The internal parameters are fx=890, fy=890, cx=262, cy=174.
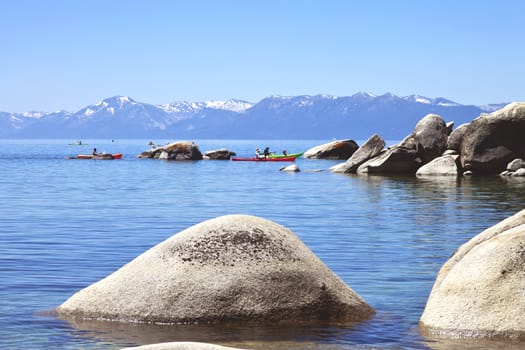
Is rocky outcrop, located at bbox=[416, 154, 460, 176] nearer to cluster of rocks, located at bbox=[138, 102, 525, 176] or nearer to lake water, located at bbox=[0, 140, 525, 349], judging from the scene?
cluster of rocks, located at bbox=[138, 102, 525, 176]

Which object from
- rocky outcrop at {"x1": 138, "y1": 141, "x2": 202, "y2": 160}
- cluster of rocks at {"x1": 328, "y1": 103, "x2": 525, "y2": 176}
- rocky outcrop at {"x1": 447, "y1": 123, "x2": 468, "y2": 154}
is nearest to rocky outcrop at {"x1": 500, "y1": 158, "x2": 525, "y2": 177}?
cluster of rocks at {"x1": 328, "y1": 103, "x2": 525, "y2": 176}

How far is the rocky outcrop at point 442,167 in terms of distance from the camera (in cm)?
6044

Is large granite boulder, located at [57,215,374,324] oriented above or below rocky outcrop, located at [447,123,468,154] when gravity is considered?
below

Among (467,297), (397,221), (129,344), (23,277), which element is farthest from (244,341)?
(397,221)

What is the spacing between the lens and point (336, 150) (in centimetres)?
10438

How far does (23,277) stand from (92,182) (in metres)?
45.2

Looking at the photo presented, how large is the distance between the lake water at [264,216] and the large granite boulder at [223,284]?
34 centimetres

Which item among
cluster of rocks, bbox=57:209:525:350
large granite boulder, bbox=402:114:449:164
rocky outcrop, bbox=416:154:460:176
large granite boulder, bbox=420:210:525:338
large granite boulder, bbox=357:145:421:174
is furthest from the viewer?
large granite boulder, bbox=357:145:421:174

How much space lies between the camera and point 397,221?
32.3m

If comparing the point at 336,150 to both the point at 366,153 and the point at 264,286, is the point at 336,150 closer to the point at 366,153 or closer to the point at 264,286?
the point at 366,153

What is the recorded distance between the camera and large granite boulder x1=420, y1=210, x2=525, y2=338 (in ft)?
38.9

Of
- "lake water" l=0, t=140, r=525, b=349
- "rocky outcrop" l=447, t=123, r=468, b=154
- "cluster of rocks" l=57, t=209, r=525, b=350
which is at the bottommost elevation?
"lake water" l=0, t=140, r=525, b=349

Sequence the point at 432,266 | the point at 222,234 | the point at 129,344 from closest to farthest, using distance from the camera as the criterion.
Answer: the point at 129,344 → the point at 222,234 → the point at 432,266

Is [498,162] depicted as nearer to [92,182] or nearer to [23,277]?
[92,182]
